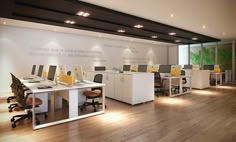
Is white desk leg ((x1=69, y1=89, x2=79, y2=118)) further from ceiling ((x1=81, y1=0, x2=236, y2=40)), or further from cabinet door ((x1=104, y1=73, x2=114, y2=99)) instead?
ceiling ((x1=81, y1=0, x2=236, y2=40))

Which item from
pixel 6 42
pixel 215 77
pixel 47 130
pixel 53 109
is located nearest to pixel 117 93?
pixel 53 109

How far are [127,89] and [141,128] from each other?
78.9 inches

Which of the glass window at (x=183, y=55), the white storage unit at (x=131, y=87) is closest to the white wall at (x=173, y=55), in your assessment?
the glass window at (x=183, y=55)

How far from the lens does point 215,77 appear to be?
9812 millimetres

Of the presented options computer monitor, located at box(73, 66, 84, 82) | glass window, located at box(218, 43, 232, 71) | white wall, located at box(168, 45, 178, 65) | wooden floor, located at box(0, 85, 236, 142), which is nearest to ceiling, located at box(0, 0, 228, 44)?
computer monitor, located at box(73, 66, 84, 82)

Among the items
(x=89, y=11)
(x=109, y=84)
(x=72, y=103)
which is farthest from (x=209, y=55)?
(x=72, y=103)

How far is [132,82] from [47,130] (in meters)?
2.66

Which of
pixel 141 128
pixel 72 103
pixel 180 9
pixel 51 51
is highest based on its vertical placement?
pixel 180 9

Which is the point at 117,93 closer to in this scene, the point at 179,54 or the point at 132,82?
the point at 132,82

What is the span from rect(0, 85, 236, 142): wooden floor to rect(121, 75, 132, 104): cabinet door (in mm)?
647

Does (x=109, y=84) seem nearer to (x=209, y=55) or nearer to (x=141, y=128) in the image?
(x=141, y=128)

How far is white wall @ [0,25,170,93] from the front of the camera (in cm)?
682

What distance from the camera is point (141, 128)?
3.24 metres

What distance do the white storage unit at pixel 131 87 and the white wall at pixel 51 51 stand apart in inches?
141
